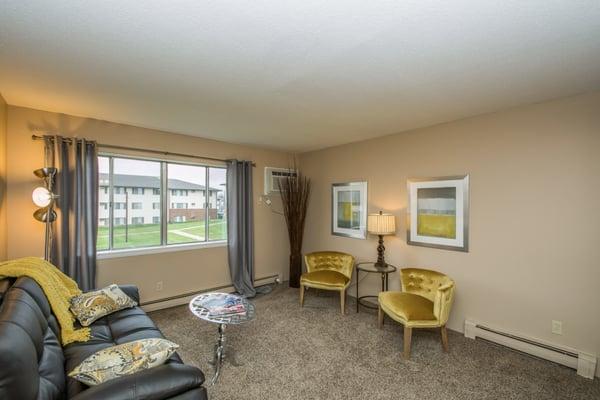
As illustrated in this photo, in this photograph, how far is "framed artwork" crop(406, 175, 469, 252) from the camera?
117 inches

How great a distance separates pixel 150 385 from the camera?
4.02 ft

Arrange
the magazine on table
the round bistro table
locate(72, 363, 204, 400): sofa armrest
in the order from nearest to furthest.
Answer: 1. locate(72, 363, 204, 400): sofa armrest
2. the round bistro table
3. the magazine on table

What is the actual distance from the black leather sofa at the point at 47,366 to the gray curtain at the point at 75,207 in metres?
1.05

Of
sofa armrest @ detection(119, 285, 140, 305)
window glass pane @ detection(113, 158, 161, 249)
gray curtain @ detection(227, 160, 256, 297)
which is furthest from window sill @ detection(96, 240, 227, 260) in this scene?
sofa armrest @ detection(119, 285, 140, 305)

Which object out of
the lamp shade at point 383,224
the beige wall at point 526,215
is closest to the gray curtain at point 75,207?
the lamp shade at point 383,224

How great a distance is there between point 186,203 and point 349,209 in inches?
94.6

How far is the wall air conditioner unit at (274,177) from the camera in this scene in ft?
14.8

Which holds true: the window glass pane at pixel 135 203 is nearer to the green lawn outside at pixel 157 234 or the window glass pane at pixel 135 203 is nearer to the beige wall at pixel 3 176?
the green lawn outside at pixel 157 234

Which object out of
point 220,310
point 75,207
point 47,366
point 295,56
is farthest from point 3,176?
point 295,56

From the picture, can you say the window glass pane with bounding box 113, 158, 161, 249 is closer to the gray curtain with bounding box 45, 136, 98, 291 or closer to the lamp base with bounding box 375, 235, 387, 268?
the gray curtain with bounding box 45, 136, 98, 291

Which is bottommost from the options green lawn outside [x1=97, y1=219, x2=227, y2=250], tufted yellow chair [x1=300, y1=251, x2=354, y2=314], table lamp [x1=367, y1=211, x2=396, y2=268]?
tufted yellow chair [x1=300, y1=251, x2=354, y2=314]

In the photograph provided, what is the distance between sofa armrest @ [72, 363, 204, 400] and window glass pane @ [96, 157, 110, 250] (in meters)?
2.51

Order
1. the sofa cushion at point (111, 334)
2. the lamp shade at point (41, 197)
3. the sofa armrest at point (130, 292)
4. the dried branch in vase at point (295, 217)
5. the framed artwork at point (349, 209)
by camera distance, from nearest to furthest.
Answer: the sofa cushion at point (111, 334) → the lamp shade at point (41, 197) → the sofa armrest at point (130, 292) → the framed artwork at point (349, 209) → the dried branch in vase at point (295, 217)

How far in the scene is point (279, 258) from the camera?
473 centimetres
